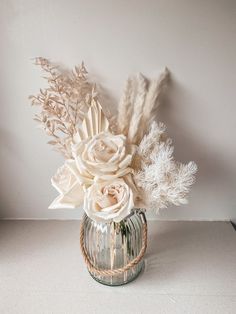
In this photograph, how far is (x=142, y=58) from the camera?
0.81 m

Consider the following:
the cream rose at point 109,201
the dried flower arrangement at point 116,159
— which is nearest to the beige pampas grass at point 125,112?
the dried flower arrangement at point 116,159

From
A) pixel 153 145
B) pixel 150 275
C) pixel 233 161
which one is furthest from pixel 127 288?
pixel 233 161

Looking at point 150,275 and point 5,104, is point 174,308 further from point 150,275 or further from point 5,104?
point 5,104

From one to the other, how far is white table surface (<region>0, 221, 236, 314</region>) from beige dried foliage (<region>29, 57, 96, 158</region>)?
1.03 feet

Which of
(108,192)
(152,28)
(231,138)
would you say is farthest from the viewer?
(231,138)

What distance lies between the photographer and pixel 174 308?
27.5 inches

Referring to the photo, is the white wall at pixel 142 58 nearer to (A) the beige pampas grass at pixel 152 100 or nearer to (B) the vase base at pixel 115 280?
(A) the beige pampas grass at pixel 152 100

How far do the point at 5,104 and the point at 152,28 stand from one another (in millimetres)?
458

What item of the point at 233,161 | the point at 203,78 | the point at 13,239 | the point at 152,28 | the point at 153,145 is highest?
Answer: the point at 152,28

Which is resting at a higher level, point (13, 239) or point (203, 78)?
point (203, 78)

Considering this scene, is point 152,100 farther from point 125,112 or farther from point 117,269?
point 117,269

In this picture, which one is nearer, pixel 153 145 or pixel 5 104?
pixel 153 145

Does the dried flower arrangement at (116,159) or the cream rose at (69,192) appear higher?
the dried flower arrangement at (116,159)

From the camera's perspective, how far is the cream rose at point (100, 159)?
2.10 feet
